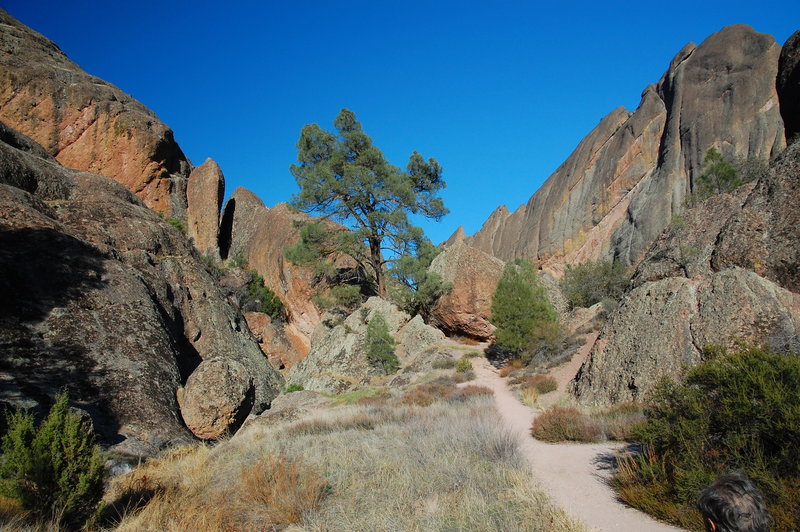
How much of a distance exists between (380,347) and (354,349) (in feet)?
6.37

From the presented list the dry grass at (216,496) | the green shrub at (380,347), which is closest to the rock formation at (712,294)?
the dry grass at (216,496)

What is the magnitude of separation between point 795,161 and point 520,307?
33.7 ft

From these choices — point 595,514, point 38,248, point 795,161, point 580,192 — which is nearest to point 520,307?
point 795,161

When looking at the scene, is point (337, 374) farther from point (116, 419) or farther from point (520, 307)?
point (116, 419)

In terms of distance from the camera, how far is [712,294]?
25.6 feet

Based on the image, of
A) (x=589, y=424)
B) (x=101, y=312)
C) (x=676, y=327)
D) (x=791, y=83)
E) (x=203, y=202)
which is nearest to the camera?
(x=589, y=424)

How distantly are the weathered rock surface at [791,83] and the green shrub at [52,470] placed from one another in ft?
68.4

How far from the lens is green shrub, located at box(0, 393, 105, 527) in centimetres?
347

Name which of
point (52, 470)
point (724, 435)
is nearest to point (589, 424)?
point (724, 435)

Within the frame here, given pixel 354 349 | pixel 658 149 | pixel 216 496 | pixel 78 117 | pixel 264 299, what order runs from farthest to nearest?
pixel 658 149 → pixel 264 299 → pixel 78 117 → pixel 354 349 → pixel 216 496

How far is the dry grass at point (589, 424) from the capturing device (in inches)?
269

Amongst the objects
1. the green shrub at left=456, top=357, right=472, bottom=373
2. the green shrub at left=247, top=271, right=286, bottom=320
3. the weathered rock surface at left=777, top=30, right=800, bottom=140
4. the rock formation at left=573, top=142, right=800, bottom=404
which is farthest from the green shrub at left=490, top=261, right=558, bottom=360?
the green shrub at left=247, top=271, right=286, bottom=320

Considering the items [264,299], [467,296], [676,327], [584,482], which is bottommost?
[584,482]

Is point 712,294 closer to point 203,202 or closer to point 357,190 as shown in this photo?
point 357,190
